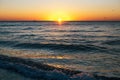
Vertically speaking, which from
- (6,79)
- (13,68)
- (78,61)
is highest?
Result: (78,61)

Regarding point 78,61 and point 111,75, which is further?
point 78,61

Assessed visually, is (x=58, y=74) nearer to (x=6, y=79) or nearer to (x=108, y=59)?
(x=6, y=79)

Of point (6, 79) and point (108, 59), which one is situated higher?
point (108, 59)

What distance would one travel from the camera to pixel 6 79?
267 inches

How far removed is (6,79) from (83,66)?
3.77m

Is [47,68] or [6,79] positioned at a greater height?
[47,68]

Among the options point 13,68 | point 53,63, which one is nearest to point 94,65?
point 53,63

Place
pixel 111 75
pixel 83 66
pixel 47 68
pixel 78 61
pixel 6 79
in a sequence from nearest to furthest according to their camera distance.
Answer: pixel 6 79 → pixel 111 75 → pixel 47 68 → pixel 83 66 → pixel 78 61

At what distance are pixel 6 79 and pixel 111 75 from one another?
3928 mm

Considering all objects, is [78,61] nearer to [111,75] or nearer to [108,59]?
[108,59]

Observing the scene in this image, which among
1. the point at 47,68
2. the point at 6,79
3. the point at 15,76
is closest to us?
the point at 6,79

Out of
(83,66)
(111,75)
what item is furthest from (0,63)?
(111,75)

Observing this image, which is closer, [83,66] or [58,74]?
[58,74]

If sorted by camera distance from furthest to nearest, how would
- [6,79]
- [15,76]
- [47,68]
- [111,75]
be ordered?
[47,68] < [111,75] < [15,76] < [6,79]
